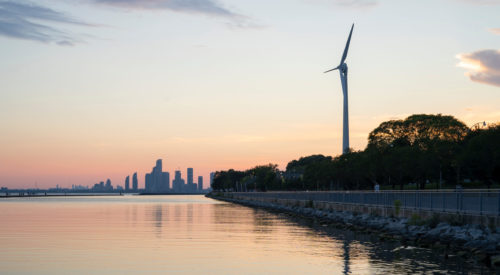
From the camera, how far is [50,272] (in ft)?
115

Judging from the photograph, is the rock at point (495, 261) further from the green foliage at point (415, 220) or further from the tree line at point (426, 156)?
the tree line at point (426, 156)

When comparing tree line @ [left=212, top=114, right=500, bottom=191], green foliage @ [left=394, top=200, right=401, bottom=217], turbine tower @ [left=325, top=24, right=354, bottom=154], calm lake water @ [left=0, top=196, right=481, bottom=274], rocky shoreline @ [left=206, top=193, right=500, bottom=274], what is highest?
turbine tower @ [left=325, top=24, right=354, bottom=154]

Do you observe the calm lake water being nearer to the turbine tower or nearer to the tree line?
the tree line

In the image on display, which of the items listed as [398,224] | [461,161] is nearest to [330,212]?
[461,161]

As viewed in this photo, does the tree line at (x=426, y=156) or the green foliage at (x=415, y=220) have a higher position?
the tree line at (x=426, y=156)

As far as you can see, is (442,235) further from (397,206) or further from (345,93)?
(345,93)

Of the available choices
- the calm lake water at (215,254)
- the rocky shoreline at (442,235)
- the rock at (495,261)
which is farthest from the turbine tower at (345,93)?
the rock at (495,261)

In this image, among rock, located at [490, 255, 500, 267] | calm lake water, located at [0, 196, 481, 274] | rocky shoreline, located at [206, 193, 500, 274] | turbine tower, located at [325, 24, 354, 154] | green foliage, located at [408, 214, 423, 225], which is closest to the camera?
rock, located at [490, 255, 500, 267]

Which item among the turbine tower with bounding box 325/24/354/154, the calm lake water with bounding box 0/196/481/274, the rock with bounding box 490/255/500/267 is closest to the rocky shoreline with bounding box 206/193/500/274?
the rock with bounding box 490/255/500/267

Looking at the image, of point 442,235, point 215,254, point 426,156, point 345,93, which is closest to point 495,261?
point 442,235

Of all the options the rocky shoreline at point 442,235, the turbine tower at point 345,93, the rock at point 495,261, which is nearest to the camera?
the rock at point 495,261

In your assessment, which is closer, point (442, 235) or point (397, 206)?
point (442, 235)

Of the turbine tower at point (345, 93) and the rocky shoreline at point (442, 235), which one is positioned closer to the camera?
the rocky shoreline at point (442, 235)

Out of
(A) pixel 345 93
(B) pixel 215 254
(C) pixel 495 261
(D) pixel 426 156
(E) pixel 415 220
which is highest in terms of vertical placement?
(A) pixel 345 93
